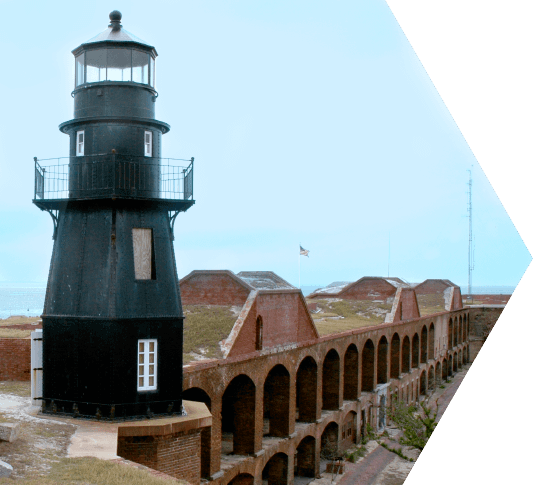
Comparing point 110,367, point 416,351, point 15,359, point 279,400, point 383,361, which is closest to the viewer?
point 110,367

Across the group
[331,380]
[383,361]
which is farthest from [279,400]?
[383,361]

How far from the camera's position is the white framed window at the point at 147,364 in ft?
40.9

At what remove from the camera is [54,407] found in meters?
12.5

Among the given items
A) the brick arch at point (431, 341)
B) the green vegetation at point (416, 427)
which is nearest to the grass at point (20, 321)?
the green vegetation at point (416, 427)

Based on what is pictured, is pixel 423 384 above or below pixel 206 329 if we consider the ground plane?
below

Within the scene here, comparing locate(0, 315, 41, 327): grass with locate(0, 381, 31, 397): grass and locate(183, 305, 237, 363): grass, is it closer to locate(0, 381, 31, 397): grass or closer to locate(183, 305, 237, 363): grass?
locate(0, 381, 31, 397): grass

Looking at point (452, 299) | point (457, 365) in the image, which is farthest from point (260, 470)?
point (457, 365)

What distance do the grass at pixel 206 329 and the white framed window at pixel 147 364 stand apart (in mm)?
4859

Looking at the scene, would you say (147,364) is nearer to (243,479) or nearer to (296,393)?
(243,479)

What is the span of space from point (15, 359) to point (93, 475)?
9466mm

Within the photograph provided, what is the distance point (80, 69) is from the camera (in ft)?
43.8

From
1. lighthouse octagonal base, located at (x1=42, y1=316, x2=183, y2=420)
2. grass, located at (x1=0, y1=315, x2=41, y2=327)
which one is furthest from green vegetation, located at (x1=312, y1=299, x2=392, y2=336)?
lighthouse octagonal base, located at (x1=42, y1=316, x2=183, y2=420)

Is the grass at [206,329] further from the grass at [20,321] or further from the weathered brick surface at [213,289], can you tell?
the grass at [20,321]

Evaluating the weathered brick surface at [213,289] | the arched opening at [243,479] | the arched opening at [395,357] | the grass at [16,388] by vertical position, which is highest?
the weathered brick surface at [213,289]
